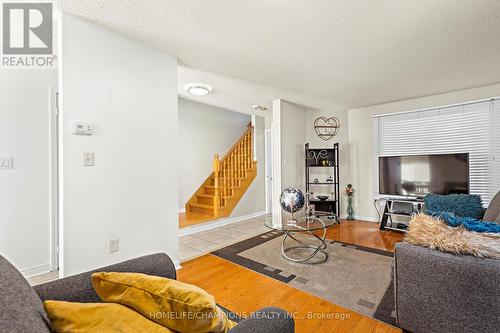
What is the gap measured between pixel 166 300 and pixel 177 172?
2070 millimetres

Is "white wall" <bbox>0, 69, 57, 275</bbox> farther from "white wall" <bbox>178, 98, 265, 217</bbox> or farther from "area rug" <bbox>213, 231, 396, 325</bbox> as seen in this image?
"white wall" <bbox>178, 98, 265, 217</bbox>

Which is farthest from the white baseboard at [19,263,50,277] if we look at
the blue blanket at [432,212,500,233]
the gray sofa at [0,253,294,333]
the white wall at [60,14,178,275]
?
the blue blanket at [432,212,500,233]

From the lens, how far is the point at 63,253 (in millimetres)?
1820

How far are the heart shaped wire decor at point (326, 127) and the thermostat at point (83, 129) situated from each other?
412 centimetres

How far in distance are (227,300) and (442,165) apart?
12.4 feet

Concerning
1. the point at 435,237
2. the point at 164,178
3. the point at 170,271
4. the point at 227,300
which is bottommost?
the point at 227,300

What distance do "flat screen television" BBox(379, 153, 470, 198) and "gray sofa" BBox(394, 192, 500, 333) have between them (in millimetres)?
2973

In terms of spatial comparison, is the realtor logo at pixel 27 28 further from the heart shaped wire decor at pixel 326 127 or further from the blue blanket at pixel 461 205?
the heart shaped wire decor at pixel 326 127

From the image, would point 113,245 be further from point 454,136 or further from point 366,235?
point 454,136

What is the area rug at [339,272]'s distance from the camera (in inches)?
74.7

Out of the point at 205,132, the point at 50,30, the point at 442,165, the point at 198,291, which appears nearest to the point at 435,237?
the point at 198,291

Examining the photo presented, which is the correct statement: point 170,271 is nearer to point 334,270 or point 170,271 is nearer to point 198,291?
point 198,291

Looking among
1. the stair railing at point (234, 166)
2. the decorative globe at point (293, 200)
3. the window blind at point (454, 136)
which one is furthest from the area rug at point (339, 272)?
the window blind at point (454, 136)

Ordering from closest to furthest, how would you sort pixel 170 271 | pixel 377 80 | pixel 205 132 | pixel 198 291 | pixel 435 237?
pixel 198 291
pixel 170 271
pixel 435 237
pixel 377 80
pixel 205 132
